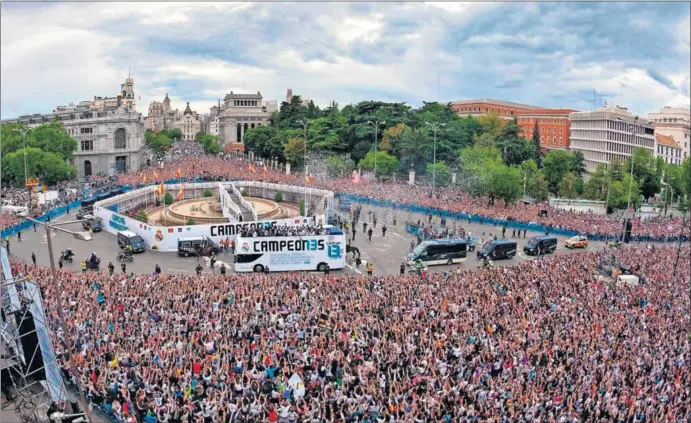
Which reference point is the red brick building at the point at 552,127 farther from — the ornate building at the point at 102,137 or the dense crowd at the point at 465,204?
the ornate building at the point at 102,137

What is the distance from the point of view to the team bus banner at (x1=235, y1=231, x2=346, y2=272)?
27.5 metres

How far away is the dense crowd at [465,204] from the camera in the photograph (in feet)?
130

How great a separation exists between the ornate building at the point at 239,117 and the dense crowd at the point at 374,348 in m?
96.7

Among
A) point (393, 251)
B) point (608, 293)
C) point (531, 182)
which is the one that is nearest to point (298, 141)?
point (531, 182)

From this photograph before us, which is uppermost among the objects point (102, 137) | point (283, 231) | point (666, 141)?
point (102, 137)

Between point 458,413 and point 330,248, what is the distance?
15.4 m

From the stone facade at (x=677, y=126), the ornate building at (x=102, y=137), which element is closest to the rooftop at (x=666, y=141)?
the stone facade at (x=677, y=126)

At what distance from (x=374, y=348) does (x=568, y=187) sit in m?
51.1

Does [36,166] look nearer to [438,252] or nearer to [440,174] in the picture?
[440,174]

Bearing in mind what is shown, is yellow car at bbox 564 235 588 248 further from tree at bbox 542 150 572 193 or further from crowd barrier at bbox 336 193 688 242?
tree at bbox 542 150 572 193

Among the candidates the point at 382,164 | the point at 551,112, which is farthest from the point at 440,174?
the point at 551,112

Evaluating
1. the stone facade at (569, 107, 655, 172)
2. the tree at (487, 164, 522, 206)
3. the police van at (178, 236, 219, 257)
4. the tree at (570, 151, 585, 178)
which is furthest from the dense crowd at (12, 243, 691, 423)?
the stone facade at (569, 107, 655, 172)

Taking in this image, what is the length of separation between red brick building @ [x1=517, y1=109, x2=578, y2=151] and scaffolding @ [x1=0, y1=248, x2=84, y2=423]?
88.6 metres

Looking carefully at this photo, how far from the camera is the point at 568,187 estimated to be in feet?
203
